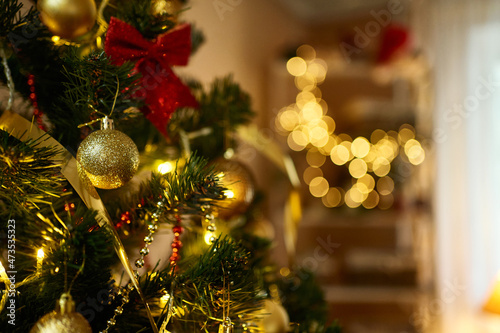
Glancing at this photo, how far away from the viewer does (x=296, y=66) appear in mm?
1967

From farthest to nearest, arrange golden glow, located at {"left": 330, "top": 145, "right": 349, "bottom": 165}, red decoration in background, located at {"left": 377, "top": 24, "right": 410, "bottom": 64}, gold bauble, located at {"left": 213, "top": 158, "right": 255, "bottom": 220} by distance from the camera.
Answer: golden glow, located at {"left": 330, "top": 145, "right": 349, "bottom": 165}, red decoration in background, located at {"left": 377, "top": 24, "right": 410, "bottom": 64}, gold bauble, located at {"left": 213, "top": 158, "right": 255, "bottom": 220}

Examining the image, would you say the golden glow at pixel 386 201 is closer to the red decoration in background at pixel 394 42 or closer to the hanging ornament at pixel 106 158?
the red decoration in background at pixel 394 42

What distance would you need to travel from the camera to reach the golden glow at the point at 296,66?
194 centimetres

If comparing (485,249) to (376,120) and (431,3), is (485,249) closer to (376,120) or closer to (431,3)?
(376,120)

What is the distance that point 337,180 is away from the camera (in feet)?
7.09

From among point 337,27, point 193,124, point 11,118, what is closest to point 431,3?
point 337,27

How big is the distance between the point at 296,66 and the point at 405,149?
2.02 feet

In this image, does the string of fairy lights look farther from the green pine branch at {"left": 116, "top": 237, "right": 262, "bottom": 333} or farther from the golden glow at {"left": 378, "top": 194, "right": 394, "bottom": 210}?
the green pine branch at {"left": 116, "top": 237, "right": 262, "bottom": 333}

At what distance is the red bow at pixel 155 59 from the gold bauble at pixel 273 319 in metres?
0.23

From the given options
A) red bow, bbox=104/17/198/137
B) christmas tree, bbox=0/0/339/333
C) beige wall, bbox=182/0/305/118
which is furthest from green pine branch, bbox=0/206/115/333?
beige wall, bbox=182/0/305/118

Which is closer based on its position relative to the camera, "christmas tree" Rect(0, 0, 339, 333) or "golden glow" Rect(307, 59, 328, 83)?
"christmas tree" Rect(0, 0, 339, 333)

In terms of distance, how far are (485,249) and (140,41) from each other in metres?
1.91

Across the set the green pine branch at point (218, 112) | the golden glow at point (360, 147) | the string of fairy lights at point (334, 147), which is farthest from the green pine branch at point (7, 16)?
the golden glow at point (360, 147)

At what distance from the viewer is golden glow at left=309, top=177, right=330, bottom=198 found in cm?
211
